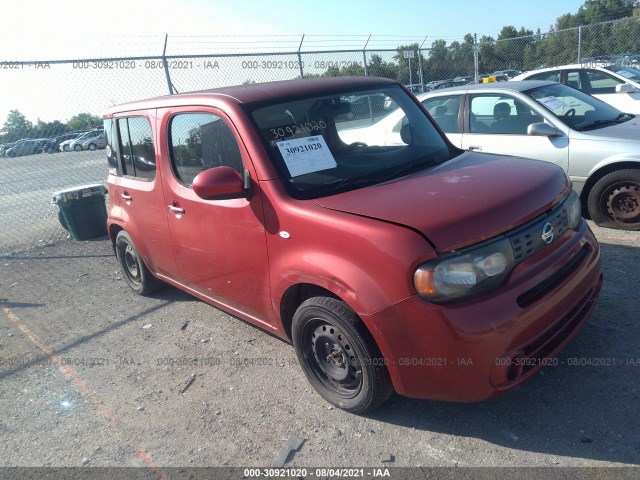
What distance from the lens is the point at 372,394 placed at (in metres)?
2.86

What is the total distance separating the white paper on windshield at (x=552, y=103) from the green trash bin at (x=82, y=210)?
20.6 feet

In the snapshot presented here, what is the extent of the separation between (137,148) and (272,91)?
63.2 inches

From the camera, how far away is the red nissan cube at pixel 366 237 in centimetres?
251

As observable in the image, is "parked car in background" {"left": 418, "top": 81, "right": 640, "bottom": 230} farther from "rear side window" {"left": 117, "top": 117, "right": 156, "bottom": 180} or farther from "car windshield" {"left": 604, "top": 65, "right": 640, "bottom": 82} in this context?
"car windshield" {"left": 604, "top": 65, "right": 640, "bottom": 82}

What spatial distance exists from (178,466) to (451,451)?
1.49 metres

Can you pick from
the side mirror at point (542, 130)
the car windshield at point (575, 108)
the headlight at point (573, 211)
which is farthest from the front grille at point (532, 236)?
the car windshield at point (575, 108)

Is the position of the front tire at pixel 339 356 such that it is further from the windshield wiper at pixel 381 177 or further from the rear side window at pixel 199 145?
the rear side window at pixel 199 145

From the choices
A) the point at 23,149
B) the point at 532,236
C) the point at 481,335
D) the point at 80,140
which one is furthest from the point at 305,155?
the point at 80,140

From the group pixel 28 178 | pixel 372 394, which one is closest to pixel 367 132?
pixel 372 394

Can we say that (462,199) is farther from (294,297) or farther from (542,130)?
(542,130)

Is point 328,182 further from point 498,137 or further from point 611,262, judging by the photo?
point 498,137

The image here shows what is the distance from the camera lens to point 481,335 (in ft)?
8.00

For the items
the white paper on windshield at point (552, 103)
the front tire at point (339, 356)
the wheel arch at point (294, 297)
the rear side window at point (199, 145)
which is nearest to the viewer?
the front tire at point (339, 356)

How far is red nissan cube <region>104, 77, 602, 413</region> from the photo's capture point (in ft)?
8.23
